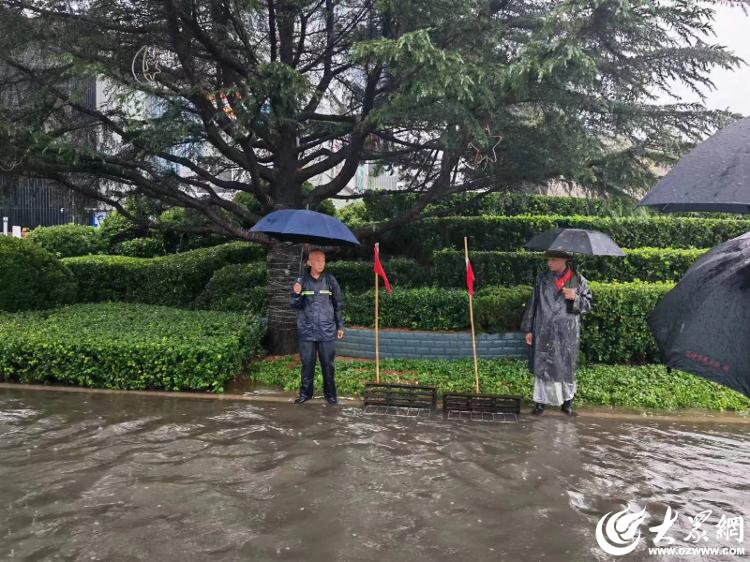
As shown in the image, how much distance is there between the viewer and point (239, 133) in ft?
24.4

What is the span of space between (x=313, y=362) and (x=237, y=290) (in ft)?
14.0

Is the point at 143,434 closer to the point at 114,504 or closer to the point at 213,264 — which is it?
the point at 114,504

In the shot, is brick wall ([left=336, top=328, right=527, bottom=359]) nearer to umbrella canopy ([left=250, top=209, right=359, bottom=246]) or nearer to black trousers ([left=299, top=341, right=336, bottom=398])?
black trousers ([left=299, top=341, right=336, bottom=398])

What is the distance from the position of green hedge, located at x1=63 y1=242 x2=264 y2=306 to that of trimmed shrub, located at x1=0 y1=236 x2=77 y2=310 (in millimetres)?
1547

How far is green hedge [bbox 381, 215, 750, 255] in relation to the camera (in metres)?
11.0

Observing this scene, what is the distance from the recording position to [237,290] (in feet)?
35.0

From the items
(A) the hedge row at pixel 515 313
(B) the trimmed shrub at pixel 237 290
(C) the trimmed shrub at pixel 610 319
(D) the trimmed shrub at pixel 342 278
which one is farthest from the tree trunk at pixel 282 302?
(C) the trimmed shrub at pixel 610 319

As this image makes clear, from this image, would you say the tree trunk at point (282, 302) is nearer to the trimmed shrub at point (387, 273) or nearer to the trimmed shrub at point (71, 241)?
the trimmed shrub at point (387, 273)

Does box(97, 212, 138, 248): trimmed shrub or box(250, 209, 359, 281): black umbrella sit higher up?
box(97, 212, 138, 248): trimmed shrub

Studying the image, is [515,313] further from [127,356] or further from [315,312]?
[127,356]

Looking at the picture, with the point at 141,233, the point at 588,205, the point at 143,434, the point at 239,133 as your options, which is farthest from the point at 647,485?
the point at 141,233

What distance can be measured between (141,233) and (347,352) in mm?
8508

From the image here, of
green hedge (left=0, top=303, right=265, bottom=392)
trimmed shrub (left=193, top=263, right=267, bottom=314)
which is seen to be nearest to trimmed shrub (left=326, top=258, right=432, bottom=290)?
trimmed shrub (left=193, top=263, right=267, bottom=314)

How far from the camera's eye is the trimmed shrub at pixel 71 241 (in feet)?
46.8
